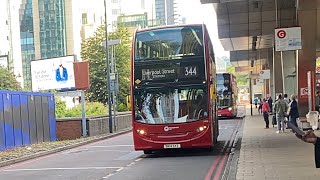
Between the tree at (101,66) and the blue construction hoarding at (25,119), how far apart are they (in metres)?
24.7

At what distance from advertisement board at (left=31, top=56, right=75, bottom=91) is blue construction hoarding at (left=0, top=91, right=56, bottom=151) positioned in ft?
25.0

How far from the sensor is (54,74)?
38.4m

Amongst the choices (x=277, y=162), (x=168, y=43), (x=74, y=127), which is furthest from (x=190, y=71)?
(x=74, y=127)

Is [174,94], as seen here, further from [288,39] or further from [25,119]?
[25,119]

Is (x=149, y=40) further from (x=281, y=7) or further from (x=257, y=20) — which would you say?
(x=257, y=20)

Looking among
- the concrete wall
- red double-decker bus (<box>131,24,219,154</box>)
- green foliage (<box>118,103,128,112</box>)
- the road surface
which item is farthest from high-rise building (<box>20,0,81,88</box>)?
red double-decker bus (<box>131,24,219,154</box>)

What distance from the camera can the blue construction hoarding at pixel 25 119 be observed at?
22.8 metres

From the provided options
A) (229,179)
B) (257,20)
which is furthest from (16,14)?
(229,179)

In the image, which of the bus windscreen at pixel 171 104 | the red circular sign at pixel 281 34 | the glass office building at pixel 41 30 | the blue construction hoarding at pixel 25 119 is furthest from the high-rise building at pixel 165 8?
the bus windscreen at pixel 171 104

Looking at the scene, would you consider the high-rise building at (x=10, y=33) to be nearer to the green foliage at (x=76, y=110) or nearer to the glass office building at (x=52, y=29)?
the glass office building at (x=52, y=29)

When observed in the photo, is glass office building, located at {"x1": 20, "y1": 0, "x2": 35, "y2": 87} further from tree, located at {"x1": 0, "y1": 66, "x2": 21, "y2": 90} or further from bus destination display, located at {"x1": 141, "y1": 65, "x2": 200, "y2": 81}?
bus destination display, located at {"x1": 141, "y1": 65, "x2": 200, "y2": 81}

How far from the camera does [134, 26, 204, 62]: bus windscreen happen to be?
16.7 metres

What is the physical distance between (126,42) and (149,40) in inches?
1680

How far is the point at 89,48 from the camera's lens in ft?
189
